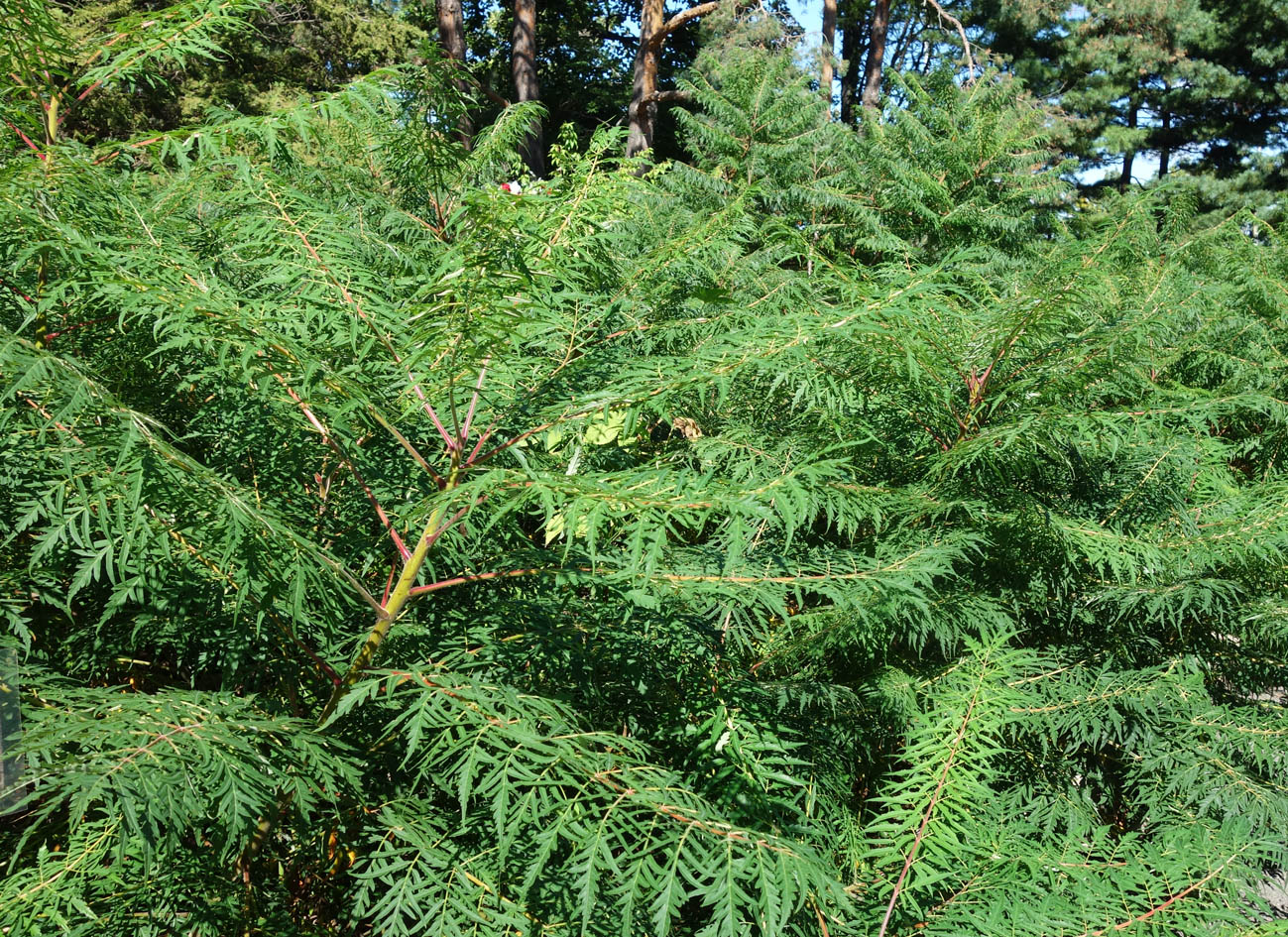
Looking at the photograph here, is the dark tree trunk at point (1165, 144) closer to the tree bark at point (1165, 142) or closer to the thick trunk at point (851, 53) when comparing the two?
the tree bark at point (1165, 142)

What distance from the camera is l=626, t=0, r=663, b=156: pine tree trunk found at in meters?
7.46

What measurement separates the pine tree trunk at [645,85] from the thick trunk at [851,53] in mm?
9686

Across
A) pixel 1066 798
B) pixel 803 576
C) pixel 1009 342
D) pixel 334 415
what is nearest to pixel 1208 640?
pixel 1066 798

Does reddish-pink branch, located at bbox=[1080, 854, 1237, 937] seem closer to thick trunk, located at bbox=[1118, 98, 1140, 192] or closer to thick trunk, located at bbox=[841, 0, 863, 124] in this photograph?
thick trunk, located at bbox=[841, 0, 863, 124]

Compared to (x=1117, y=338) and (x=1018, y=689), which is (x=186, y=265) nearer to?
(x=1018, y=689)

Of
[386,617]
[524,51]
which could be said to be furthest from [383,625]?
[524,51]

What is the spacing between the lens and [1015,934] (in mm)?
1400

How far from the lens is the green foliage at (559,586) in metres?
1.15

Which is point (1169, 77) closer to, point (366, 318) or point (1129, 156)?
point (1129, 156)

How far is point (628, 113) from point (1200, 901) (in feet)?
23.1

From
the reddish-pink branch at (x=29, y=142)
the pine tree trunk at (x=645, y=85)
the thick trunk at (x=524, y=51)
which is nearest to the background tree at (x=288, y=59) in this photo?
the thick trunk at (x=524, y=51)

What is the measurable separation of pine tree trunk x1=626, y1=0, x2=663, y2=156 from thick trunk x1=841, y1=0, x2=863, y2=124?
969cm

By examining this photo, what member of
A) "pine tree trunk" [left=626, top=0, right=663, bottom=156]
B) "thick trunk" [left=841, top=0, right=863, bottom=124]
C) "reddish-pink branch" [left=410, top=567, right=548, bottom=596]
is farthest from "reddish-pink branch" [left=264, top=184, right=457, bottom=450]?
"thick trunk" [left=841, top=0, right=863, bottom=124]

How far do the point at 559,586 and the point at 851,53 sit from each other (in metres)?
22.2
